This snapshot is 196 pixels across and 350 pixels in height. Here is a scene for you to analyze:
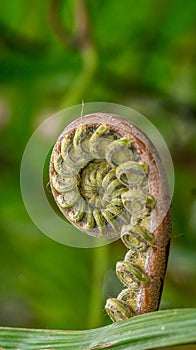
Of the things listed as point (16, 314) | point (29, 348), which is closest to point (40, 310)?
point (16, 314)

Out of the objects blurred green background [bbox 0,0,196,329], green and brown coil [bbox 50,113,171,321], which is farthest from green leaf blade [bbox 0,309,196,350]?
blurred green background [bbox 0,0,196,329]

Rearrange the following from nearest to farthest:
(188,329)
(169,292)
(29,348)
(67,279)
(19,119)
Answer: (188,329) < (29,348) < (169,292) < (67,279) < (19,119)

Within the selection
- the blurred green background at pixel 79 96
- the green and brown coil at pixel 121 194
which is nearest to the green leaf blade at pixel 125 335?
the green and brown coil at pixel 121 194

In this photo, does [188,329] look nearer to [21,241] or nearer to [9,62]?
[9,62]

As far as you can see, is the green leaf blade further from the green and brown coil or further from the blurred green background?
the blurred green background

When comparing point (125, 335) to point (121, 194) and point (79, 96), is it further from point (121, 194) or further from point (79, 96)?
point (79, 96)
